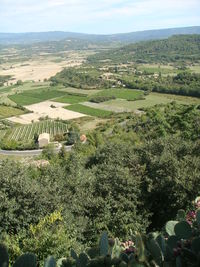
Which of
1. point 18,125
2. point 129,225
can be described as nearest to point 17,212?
point 129,225

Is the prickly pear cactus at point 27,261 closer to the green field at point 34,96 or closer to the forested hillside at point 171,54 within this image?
the green field at point 34,96

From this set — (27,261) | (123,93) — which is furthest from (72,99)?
(27,261)

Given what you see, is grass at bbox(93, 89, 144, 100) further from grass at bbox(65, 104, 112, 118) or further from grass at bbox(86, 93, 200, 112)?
grass at bbox(65, 104, 112, 118)

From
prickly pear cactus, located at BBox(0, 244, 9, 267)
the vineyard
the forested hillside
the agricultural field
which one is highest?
prickly pear cactus, located at BBox(0, 244, 9, 267)

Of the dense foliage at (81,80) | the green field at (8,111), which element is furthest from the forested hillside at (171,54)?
the green field at (8,111)

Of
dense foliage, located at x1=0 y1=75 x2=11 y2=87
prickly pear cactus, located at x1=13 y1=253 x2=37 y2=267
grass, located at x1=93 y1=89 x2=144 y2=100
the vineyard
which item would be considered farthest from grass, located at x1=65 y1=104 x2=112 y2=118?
prickly pear cactus, located at x1=13 y1=253 x2=37 y2=267

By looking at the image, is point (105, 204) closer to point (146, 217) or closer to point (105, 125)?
point (146, 217)
